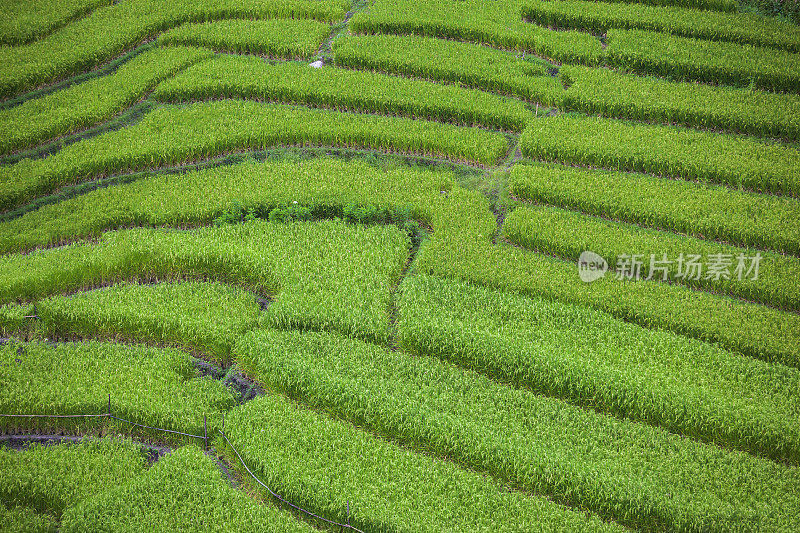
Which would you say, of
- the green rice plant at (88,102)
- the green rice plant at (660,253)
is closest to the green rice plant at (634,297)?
the green rice plant at (660,253)

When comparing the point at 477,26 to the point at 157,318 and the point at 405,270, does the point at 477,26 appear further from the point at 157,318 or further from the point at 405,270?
the point at 157,318

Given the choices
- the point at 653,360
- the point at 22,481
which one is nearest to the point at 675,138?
the point at 653,360

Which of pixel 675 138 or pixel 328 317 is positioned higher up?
pixel 675 138

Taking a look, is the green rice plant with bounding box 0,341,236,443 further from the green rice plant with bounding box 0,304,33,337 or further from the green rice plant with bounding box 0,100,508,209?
the green rice plant with bounding box 0,100,508,209

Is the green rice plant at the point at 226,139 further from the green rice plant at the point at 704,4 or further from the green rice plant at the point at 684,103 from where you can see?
the green rice plant at the point at 704,4

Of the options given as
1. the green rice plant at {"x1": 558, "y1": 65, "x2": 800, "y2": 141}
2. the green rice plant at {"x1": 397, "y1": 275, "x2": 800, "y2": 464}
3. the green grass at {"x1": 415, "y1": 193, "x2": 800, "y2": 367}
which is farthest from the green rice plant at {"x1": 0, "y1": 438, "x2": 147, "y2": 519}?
the green rice plant at {"x1": 558, "y1": 65, "x2": 800, "y2": 141}

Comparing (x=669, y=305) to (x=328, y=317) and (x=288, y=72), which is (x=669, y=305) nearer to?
(x=328, y=317)

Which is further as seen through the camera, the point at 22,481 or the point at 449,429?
the point at 449,429
